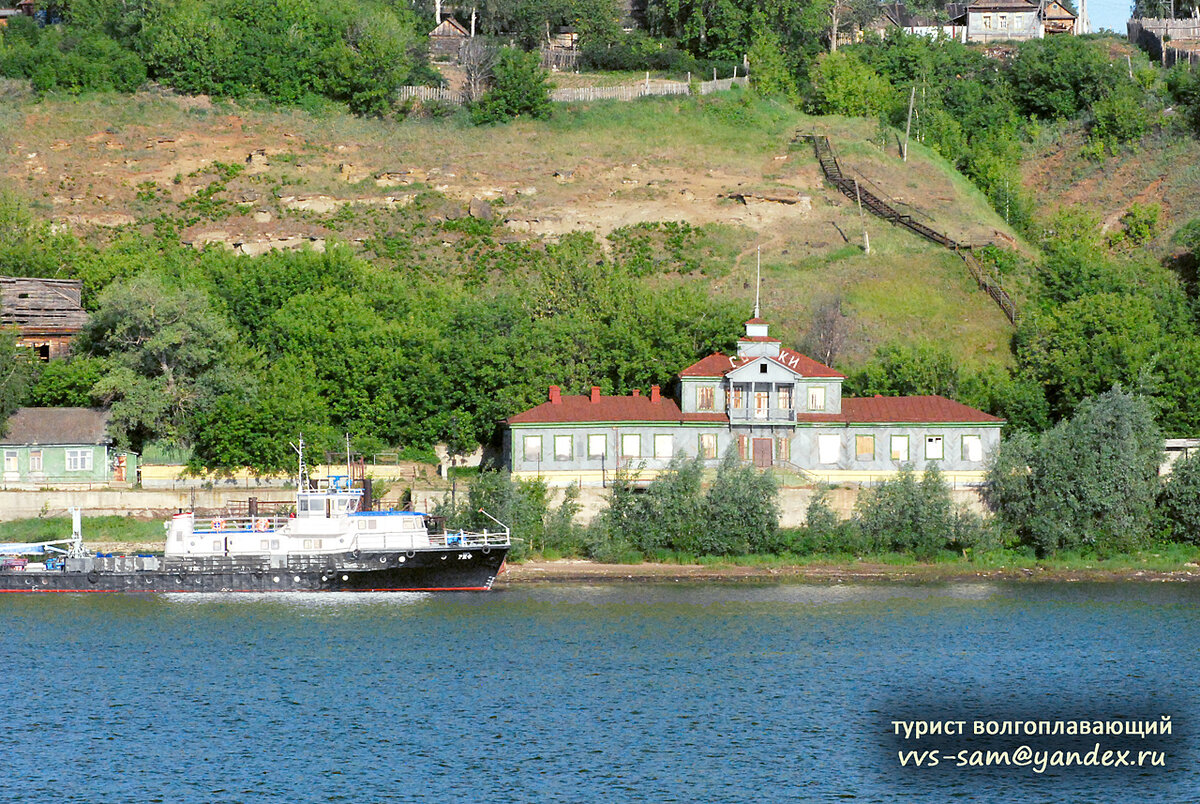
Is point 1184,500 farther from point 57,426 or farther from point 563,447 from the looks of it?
point 57,426

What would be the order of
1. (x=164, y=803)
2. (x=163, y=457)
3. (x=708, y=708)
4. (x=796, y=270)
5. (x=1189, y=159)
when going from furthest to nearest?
(x=1189, y=159) < (x=796, y=270) < (x=163, y=457) < (x=708, y=708) < (x=164, y=803)

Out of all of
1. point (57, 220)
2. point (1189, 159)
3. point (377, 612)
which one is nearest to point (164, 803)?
point (377, 612)

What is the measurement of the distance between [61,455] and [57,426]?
1.58m

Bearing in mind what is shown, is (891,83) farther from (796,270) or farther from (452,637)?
(452,637)

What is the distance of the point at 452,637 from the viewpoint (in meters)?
55.6

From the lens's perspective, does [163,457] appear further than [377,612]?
Yes

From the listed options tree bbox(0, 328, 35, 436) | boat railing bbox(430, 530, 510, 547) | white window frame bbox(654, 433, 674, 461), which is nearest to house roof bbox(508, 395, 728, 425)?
white window frame bbox(654, 433, 674, 461)

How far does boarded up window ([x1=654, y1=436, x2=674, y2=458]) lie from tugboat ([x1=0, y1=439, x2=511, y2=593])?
35.7 ft

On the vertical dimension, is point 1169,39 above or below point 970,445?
above

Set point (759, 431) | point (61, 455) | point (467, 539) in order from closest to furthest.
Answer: point (467, 539) < point (759, 431) < point (61, 455)

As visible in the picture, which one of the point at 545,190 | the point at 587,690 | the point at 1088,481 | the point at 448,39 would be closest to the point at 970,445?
the point at 1088,481

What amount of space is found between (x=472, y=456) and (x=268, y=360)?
11.5 m

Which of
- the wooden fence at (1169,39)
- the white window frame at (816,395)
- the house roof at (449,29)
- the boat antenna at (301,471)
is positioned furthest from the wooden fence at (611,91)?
the boat antenna at (301,471)

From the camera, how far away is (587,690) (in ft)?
160
